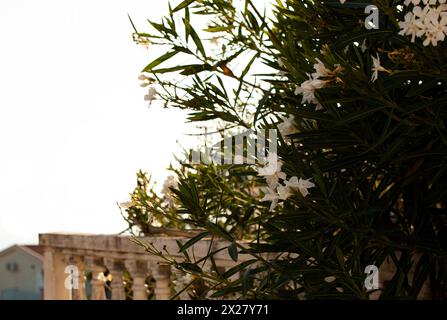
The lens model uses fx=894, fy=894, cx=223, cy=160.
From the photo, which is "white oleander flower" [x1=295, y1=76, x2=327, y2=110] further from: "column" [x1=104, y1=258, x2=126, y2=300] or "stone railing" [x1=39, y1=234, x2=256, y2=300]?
"column" [x1=104, y1=258, x2=126, y2=300]

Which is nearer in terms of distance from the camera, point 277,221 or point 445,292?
point 277,221

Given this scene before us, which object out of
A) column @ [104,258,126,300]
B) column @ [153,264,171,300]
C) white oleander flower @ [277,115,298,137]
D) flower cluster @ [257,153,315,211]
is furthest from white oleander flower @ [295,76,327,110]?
column @ [104,258,126,300]

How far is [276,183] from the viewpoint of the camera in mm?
2318

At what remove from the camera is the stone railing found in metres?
3.79

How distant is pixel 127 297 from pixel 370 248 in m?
2.18

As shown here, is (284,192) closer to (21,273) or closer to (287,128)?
(287,128)

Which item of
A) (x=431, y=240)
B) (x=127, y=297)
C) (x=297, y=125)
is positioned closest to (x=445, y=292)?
(x=431, y=240)

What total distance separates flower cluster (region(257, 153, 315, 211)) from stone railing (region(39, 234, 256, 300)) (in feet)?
3.21

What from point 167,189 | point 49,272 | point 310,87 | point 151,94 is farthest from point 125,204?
point 49,272

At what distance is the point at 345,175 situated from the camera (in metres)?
2.66

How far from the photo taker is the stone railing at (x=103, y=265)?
3793 mm

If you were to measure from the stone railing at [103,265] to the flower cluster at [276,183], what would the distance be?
0.98 meters
